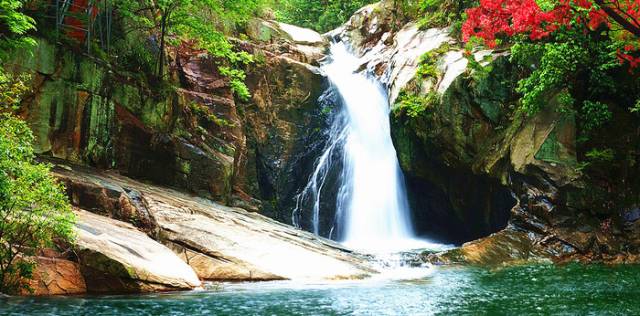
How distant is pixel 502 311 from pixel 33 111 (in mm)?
14375

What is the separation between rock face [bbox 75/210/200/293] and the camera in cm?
967

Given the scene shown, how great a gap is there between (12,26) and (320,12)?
33046mm

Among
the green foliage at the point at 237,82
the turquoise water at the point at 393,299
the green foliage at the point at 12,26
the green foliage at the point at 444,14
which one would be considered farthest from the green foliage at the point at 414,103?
the green foliage at the point at 12,26

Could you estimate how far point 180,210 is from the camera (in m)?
14.8

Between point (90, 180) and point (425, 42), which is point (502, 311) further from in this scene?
point (425, 42)

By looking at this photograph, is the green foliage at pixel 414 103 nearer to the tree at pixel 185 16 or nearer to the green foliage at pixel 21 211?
the tree at pixel 185 16

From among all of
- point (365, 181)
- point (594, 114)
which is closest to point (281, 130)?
point (365, 181)

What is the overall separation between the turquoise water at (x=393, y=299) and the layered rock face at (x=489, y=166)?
13.5ft

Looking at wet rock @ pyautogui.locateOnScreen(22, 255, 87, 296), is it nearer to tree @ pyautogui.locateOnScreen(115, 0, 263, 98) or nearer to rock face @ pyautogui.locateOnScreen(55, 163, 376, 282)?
rock face @ pyautogui.locateOnScreen(55, 163, 376, 282)

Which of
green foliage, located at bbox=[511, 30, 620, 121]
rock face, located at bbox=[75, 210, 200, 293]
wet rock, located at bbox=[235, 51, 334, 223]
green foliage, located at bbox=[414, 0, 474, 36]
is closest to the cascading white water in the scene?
wet rock, located at bbox=[235, 51, 334, 223]

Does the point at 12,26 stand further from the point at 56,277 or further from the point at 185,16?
the point at 185,16

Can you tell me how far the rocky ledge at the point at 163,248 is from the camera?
31.7 ft

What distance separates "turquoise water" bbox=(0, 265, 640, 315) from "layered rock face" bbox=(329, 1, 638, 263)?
4.11 m

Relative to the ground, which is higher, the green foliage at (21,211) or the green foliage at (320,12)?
the green foliage at (320,12)
